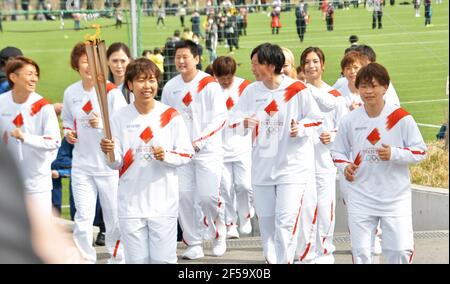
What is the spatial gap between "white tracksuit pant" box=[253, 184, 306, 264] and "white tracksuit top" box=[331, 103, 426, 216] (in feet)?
2.64

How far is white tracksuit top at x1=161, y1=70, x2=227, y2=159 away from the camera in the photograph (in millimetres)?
8508

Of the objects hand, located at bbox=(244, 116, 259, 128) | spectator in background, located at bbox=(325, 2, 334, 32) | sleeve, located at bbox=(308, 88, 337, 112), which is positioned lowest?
hand, located at bbox=(244, 116, 259, 128)

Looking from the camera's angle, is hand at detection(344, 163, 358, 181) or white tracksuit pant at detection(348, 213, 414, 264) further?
hand at detection(344, 163, 358, 181)

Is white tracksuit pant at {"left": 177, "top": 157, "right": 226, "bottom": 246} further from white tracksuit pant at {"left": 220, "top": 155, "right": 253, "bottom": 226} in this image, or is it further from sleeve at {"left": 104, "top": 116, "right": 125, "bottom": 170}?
sleeve at {"left": 104, "top": 116, "right": 125, "bottom": 170}

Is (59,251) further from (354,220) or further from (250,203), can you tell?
(250,203)

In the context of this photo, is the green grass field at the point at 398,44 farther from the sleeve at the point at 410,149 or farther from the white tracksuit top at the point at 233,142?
the sleeve at the point at 410,149

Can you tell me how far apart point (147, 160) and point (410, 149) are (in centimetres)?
169

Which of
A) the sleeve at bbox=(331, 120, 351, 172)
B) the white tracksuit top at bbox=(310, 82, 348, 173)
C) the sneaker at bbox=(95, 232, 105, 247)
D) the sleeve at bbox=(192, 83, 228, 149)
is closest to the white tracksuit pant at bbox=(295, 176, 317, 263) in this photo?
the white tracksuit top at bbox=(310, 82, 348, 173)

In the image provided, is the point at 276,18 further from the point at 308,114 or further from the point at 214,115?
the point at 308,114

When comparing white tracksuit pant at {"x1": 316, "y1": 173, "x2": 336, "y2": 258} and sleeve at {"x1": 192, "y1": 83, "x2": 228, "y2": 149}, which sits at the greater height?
sleeve at {"x1": 192, "y1": 83, "x2": 228, "y2": 149}

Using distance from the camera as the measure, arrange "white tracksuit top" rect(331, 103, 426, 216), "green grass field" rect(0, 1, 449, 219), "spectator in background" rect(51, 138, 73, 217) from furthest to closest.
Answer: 1. "green grass field" rect(0, 1, 449, 219)
2. "spectator in background" rect(51, 138, 73, 217)
3. "white tracksuit top" rect(331, 103, 426, 216)

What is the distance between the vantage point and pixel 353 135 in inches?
260
